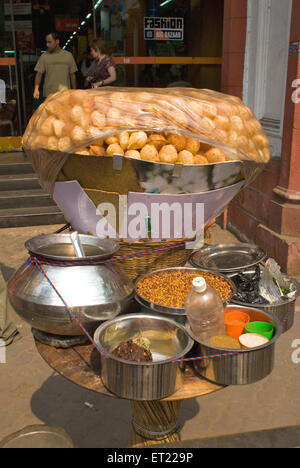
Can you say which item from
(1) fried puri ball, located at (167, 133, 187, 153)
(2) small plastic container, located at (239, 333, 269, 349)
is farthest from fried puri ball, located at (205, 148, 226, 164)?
(2) small plastic container, located at (239, 333, 269, 349)

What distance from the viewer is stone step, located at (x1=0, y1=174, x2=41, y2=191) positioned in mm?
7844

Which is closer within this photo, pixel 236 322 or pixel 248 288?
pixel 236 322

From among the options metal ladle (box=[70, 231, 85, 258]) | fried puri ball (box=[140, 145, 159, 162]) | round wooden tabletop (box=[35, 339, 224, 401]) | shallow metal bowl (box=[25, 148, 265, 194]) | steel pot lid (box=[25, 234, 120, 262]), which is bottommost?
round wooden tabletop (box=[35, 339, 224, 401])

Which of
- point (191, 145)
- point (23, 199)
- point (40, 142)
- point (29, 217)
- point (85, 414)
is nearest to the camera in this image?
point (191, 145)

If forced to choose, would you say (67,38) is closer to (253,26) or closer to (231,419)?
(253,26)

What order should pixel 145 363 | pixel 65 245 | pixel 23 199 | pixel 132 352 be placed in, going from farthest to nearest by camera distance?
1. pixel 23 199
2. pixel 65 245
3. pixel 132 352
4. pixel 145 363

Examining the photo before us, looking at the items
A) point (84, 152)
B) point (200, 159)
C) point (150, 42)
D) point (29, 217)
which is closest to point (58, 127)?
point (84, 152)

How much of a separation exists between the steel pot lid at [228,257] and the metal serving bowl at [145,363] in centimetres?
54

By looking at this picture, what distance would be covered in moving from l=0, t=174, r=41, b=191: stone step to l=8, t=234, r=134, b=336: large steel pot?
623 cm

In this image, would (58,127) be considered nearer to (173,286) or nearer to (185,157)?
(185,157)

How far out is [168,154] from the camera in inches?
83.2

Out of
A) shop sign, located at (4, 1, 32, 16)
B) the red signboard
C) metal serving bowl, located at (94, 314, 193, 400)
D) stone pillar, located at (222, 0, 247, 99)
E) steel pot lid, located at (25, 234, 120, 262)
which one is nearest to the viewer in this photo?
metal serving bowl, located at (94, 314, 193, 400)

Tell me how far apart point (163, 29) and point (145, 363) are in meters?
9.01

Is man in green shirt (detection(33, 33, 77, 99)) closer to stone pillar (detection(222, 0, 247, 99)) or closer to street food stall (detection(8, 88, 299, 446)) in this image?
stone pillar (detection(222, 0, 247, 99))
